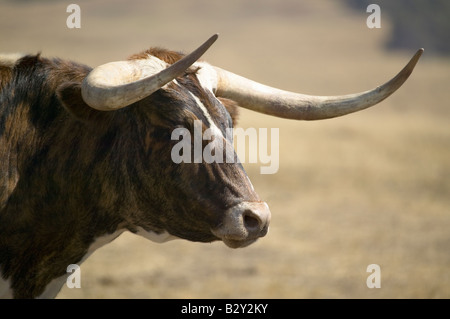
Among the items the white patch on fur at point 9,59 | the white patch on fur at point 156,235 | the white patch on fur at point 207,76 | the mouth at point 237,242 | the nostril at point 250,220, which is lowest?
the mouth at point 237,242

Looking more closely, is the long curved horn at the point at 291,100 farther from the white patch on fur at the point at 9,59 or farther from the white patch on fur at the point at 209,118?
the white patch on fur at the point at 9,59

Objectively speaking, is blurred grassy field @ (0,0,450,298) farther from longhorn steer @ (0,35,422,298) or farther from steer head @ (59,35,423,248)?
steer head @ (59,35,423,248)

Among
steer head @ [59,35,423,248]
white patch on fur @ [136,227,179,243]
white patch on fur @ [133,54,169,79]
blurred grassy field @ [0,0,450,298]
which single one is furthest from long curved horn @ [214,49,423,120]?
blurred grassy field @ [0,0,450,298]

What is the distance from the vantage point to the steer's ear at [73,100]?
12.2 ft

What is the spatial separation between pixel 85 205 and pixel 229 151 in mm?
855

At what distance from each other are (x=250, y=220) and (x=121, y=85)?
0.94m

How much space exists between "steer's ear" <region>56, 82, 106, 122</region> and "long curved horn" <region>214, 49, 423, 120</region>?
91 centimetres

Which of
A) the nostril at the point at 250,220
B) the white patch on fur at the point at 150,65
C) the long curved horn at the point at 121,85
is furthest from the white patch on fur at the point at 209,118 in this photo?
the nostril at the point at 250,220

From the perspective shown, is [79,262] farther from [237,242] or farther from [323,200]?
[323,200]

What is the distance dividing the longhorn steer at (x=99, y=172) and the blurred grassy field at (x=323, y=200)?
→ 2.84m

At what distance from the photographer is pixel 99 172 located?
3.87 meters

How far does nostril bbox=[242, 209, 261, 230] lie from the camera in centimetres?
362

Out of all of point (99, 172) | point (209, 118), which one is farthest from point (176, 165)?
point (99, 172)

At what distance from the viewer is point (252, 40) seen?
42062 mm
